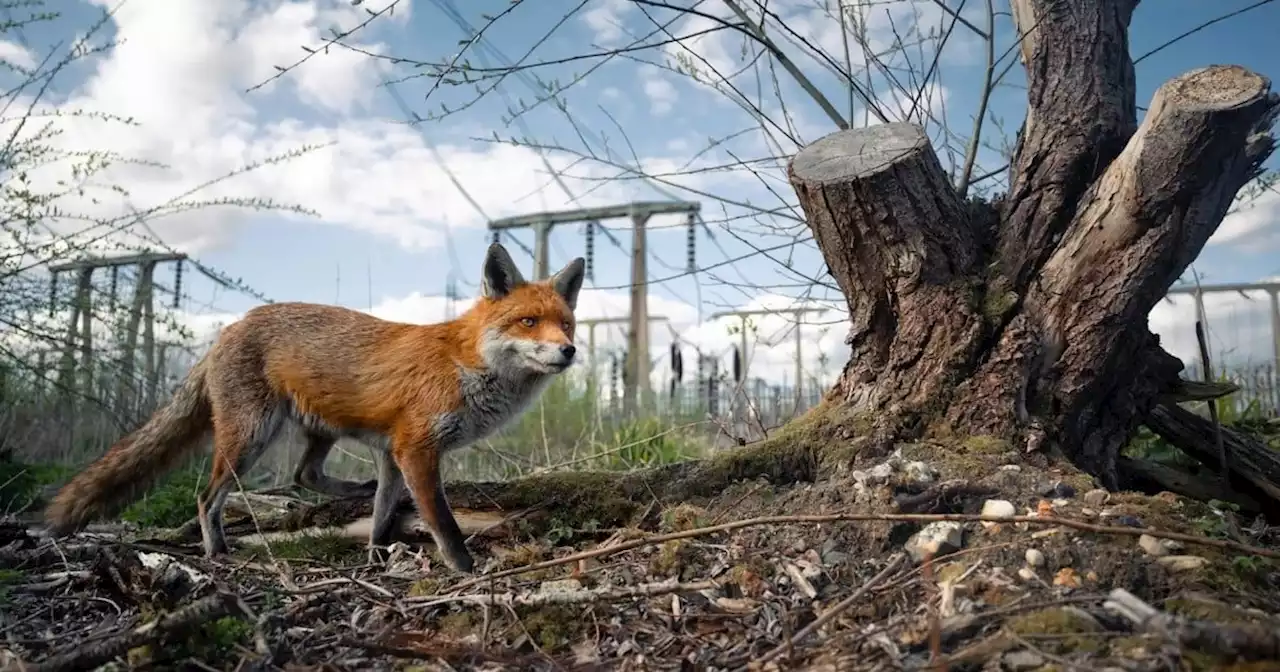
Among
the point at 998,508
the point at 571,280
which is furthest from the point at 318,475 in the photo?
the point at 998,508

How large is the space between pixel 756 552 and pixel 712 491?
962 mm

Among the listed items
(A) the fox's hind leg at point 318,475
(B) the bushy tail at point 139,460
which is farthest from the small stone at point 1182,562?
(B) the bushy tail at point 139,460

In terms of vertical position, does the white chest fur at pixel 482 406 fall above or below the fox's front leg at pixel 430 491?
above

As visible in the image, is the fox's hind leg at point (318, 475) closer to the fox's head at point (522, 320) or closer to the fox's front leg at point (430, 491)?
the fox's front leg at point (430, 491)

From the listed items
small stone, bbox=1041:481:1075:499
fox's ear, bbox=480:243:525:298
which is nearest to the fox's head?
fox's ear, bbox=480:243:525:298

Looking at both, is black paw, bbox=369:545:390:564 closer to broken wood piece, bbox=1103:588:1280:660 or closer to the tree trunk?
the tree trunk

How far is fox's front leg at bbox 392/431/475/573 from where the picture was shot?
413 centimetres

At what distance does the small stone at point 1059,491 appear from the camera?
3488mm

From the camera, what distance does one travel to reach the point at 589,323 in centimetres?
1227

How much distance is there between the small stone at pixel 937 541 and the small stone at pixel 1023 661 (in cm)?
76

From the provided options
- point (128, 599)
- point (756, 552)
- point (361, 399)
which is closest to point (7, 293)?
point (361, 399)

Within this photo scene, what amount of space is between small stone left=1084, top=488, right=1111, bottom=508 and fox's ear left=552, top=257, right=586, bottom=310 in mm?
2687

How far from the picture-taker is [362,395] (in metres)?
4.64

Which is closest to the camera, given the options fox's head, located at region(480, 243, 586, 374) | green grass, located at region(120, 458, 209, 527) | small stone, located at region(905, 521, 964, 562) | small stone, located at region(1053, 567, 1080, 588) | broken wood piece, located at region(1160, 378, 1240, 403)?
small stone, located at region(1053, 567, 1080, 588)
